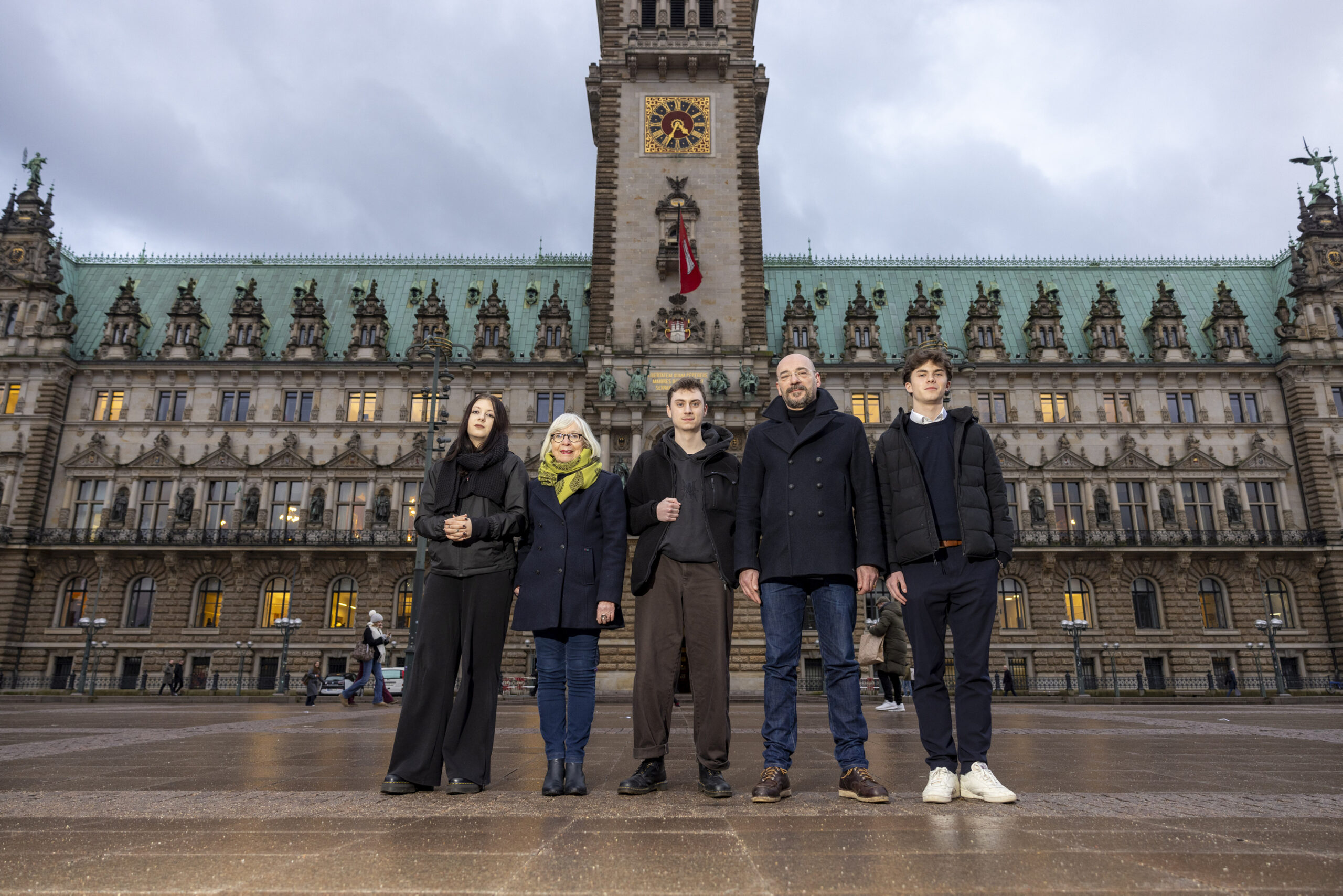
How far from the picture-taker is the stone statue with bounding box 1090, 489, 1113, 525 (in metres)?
37.4

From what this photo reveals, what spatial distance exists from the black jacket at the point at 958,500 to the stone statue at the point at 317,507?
36.3 metres

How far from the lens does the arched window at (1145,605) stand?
3641cm

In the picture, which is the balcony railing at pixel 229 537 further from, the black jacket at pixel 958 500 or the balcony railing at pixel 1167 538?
the black jacket at pixel 958 500

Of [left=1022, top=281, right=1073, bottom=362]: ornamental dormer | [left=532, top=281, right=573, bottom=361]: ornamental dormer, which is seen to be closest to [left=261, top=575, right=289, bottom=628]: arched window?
[left=532, top=281, right=573, bottom=361]: ornamental dormer

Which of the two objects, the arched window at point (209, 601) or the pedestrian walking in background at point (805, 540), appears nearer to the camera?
the pedestrian walking in background at point (805, 540)

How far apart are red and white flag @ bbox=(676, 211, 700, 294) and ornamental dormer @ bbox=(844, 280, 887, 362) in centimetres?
1075

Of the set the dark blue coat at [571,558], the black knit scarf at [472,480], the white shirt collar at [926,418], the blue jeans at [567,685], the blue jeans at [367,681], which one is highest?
the white shirt collar at [926,418]

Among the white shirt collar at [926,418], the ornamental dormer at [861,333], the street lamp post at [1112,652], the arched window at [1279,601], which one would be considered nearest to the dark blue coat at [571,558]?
the white shirt collar at [926,418]

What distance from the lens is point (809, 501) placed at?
5199 mm

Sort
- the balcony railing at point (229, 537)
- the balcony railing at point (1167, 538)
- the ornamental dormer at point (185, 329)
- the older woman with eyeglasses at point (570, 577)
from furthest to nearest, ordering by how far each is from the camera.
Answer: the ornamental dormer at point (185, 329), the balcony railing at point (1167, 538), the balcony railing at point (229, 537), the older woman with eyeglasses at point (570, 577)

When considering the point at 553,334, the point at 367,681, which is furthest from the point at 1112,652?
the point at 367,681

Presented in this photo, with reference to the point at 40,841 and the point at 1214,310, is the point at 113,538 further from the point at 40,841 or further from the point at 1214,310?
the point at 1214,310

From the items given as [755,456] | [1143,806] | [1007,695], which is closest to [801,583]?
[755,456]

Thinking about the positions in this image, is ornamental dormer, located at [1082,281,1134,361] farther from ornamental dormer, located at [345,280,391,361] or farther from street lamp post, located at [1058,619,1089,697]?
ornamental dormer, located at [345,280,391,361]
